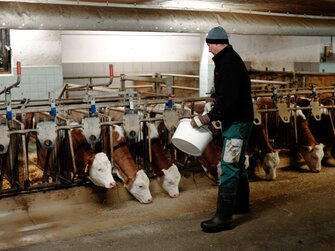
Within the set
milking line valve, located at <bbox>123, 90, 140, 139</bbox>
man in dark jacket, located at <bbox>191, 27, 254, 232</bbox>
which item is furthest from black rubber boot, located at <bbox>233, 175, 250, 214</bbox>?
milking line valve, located at <bbox>123, 90, 140, 139</bbox>

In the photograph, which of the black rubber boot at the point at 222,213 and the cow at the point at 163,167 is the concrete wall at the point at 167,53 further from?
the black rubber boot at the point at 222,213

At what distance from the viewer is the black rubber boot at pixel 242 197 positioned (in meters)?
4.62

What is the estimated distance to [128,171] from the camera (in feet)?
18.2

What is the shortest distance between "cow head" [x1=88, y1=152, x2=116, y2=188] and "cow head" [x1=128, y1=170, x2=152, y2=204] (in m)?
0.30

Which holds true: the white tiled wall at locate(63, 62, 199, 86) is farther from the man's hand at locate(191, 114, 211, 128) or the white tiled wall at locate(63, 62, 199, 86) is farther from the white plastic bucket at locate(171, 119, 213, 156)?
the man's hand at locate(191, 114, 211, 128)

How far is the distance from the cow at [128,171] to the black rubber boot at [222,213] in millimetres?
1421

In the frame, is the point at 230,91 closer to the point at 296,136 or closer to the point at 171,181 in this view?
the point at 171,181

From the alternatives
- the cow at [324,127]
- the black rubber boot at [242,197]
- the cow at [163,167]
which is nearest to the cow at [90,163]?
the cow at [163,167]

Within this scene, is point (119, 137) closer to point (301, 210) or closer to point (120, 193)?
point (120, 193)

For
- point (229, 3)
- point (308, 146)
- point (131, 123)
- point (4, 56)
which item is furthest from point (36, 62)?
point (308, 146)

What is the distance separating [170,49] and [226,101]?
363 inches

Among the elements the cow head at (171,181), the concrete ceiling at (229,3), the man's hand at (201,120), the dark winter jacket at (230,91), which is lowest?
the cow head at (171,181)

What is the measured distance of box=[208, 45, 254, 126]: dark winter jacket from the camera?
13.3 ft

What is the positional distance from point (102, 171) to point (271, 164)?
2.49 m
